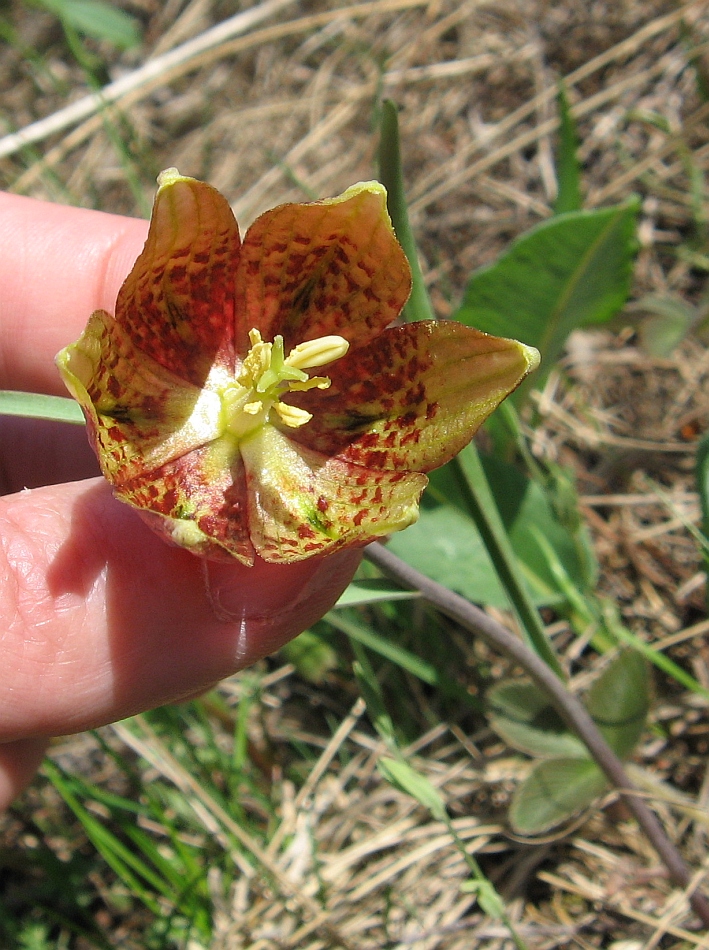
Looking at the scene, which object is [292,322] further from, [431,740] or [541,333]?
[431,740]

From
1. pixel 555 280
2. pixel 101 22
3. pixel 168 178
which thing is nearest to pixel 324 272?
pixel 168 178

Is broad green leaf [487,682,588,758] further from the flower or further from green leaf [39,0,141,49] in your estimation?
green leaf [39,0,141,49]

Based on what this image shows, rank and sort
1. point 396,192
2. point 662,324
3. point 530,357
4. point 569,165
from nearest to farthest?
1. point 530,357
2. point 396,192
3. point 569,165
4. point 662,324

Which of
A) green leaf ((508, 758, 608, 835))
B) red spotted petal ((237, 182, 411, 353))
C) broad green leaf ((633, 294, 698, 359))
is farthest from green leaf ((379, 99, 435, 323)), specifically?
broad green leaf ((633, 294, 698, 359))

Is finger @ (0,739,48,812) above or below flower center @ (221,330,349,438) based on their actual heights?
below

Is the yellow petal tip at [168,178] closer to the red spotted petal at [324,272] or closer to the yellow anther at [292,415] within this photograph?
the red spotted petal at [324,272]

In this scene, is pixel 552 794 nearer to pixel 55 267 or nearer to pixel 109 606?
pixel 109 606

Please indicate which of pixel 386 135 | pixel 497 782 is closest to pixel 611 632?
pixel 497 782
